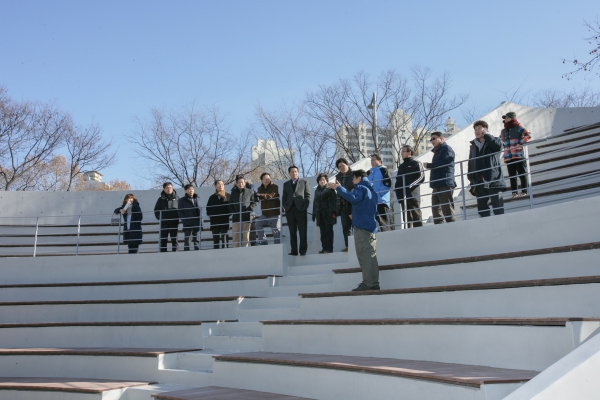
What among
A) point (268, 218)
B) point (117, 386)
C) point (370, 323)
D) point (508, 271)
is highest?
point (268, 218)

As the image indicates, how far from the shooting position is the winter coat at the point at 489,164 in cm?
670

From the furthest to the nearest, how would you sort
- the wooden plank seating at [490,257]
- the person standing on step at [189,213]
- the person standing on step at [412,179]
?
the person standing on step at [189,213] < the person standing on step at [412,179] < the wooden plank seating at [490,257]

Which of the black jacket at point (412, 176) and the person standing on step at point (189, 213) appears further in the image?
the person standing on step at point (189, 213)

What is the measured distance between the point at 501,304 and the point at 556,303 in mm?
512

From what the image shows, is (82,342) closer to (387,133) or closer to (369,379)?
(369,379)

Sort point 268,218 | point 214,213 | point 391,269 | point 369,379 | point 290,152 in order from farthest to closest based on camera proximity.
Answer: point 290,152 < point 214,213 < point 268,218 < point 391,269 < point 369,379

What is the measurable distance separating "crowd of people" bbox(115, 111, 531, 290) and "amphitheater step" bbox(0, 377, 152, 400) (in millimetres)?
2893

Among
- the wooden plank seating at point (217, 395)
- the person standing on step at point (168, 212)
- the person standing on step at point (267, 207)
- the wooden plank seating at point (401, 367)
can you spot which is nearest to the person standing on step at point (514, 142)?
the person standing on step at point (267, 207)

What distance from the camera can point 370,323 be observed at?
212 inches

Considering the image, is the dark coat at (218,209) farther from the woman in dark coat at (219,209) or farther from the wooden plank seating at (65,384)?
the wooden plank seating at (65,384)

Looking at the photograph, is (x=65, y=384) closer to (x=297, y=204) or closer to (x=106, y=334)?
(x=106, y=334)

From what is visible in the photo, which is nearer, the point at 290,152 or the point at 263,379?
the point at 263,379

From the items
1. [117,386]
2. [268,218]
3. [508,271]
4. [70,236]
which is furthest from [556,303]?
[70,236]

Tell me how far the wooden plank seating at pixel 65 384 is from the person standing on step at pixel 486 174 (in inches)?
177
